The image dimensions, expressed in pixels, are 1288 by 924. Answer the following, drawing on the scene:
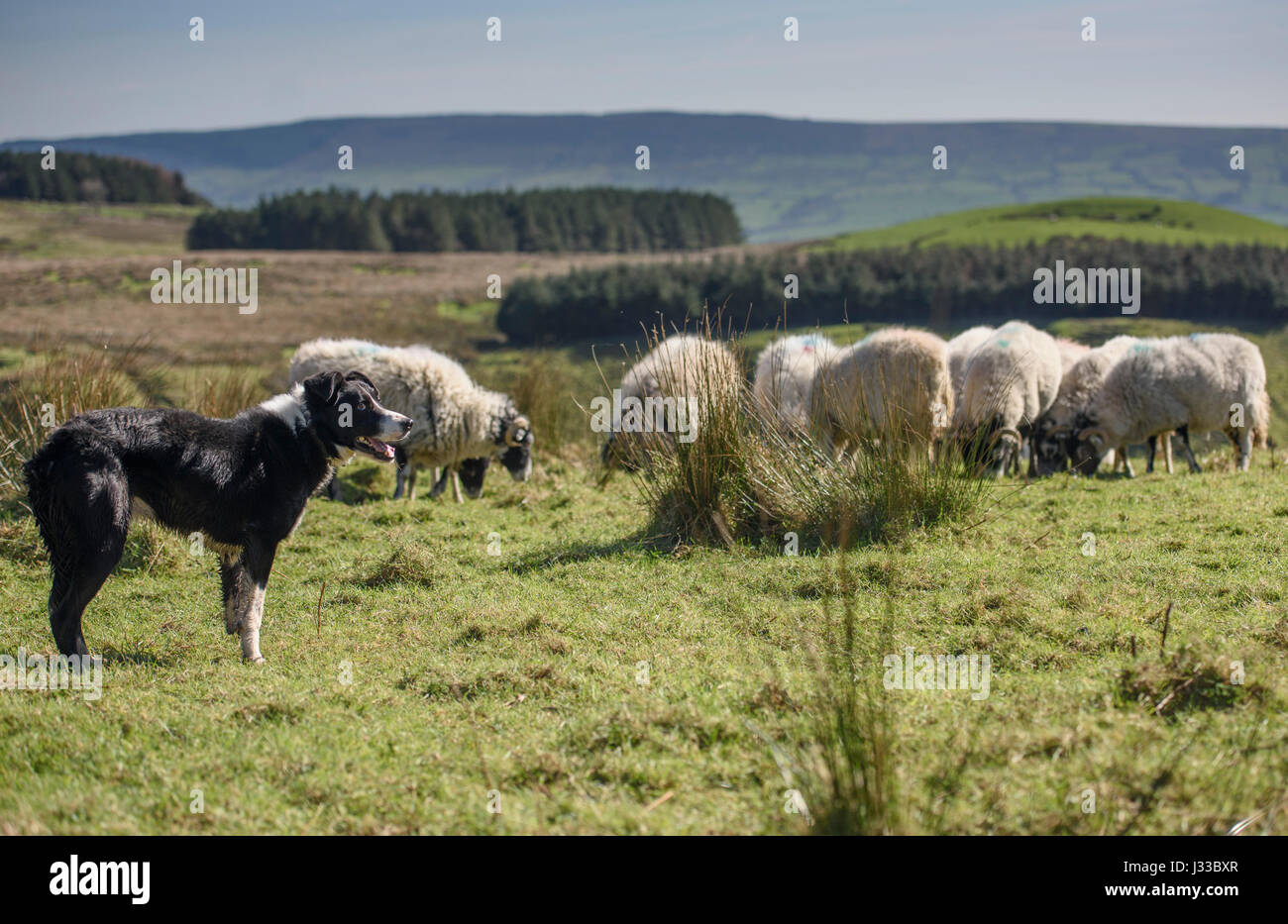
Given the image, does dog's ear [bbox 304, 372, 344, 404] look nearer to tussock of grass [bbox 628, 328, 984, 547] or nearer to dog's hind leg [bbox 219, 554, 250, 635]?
dog's hind leg [bbox 219, 554, 250, 635]

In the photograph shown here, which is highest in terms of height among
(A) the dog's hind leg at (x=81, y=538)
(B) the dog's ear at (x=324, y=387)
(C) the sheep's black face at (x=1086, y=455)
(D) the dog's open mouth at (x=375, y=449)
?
(B) the dog's ear at (x=324, y=387)

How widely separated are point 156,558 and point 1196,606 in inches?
313

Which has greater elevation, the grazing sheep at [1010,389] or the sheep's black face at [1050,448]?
the grazing sheep at [1010,389]

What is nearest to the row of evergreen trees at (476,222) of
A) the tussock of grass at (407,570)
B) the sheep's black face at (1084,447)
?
the sheep's black face at (1084,447)

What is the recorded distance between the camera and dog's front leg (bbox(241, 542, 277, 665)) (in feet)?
20.6

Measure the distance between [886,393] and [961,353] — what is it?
5.75 m

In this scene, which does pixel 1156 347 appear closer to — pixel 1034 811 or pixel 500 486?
pixel 500 486

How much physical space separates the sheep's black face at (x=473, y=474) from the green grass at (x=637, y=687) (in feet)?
13.9

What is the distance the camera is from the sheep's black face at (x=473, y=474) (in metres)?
13.5

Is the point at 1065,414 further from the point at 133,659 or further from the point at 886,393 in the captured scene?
the point at 133,659

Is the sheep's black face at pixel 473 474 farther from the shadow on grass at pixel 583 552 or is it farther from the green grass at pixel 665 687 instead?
the shadow on grass at pixel 583 552

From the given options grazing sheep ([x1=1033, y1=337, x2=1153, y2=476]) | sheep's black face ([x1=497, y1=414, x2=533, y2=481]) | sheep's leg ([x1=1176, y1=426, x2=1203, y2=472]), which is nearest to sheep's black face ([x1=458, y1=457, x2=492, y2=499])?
sheep's black face ([x1=497, y1=414, x2=533, y2=481])

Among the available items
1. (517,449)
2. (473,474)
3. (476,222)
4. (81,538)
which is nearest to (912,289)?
(517,449)
